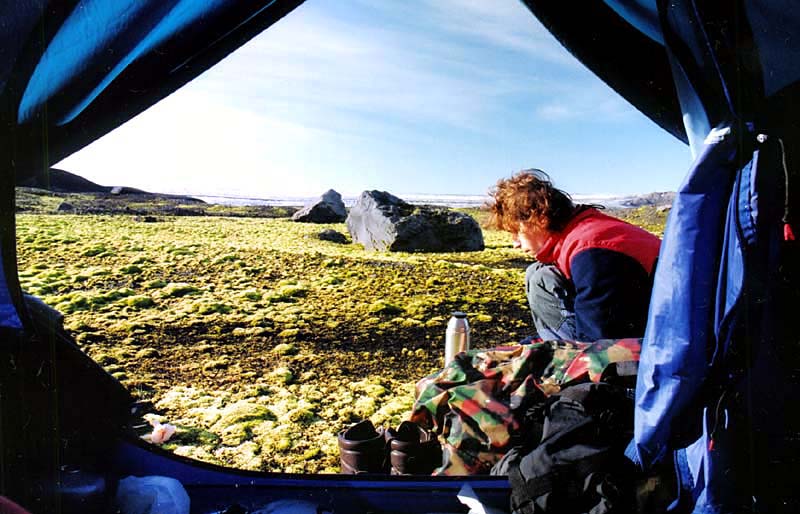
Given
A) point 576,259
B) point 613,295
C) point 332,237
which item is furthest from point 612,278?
point 332,237

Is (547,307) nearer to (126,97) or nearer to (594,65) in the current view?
(594,65)

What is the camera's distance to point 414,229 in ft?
29.8

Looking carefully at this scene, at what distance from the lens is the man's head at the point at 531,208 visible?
2.64 m

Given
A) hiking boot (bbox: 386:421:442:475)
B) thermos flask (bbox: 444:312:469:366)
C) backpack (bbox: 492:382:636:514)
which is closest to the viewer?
backpack (bbox: 492:382:636:514)

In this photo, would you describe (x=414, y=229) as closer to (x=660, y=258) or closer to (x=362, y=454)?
(x=362, y=454)

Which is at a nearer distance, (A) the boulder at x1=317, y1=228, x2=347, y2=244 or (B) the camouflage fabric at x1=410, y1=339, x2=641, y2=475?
(B) the camouflage fabric at x1=410, y1=339, x2=641, y2=475

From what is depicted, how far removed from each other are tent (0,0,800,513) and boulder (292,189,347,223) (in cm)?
1197

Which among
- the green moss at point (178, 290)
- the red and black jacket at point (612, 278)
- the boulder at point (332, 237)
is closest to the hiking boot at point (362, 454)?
the red and black jacket at point (612, 278)

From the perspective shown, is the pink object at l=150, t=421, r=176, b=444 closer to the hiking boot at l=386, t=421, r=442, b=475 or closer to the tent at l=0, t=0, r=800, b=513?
the tent at l=0, t=0, r=800, b=513

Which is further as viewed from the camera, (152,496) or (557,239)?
(557,239)

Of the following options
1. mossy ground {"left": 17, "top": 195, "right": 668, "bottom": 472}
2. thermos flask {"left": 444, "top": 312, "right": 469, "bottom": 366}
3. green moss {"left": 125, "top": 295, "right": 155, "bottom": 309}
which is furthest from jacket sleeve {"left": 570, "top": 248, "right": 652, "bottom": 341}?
green moss {"left": 125, "top": 295, "right": 155, "bottom": 309}

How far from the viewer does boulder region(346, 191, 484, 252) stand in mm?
9023

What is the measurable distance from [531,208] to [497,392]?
92 cm

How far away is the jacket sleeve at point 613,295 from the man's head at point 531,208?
0.33 meters
